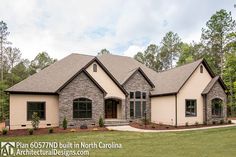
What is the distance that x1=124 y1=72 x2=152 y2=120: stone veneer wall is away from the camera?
2420cm

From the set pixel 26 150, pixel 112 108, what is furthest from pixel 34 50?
pixel 26 150

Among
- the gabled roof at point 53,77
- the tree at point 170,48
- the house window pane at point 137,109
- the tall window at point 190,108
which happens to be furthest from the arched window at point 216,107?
the tree at point 170,48

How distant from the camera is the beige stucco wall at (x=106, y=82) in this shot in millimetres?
21938

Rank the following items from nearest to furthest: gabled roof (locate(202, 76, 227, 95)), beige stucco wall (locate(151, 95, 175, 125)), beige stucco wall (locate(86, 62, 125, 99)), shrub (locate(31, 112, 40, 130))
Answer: shrub (locate(31, 112, 40, 130)), beige stucco wall (locate(86, 62, 125, 99)), beige stucco wall (locate(151, 95, 175, 125)), gabled roof (locate(202, 76, 227, 95))

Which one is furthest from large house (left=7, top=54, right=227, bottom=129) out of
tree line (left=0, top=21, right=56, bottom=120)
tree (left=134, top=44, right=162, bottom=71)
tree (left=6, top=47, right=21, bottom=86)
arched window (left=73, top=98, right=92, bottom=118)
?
tree (left=134, top=44, right=162, bottom=71)

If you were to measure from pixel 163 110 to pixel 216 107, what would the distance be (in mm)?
5469

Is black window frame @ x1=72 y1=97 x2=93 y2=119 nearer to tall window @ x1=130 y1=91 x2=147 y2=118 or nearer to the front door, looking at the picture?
the front door

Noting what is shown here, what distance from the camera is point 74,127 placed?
1958 centimetres

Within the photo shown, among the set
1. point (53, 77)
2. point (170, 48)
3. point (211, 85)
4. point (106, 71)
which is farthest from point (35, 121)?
point (170, 48)

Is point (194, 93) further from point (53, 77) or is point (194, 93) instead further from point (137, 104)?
point (53, 77)

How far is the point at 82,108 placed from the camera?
66.5 feet

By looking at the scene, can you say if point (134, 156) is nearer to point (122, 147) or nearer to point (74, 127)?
point (122, 147)

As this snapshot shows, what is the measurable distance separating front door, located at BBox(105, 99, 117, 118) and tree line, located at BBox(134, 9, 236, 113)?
1085 cm

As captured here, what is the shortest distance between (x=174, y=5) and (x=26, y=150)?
13625mm
